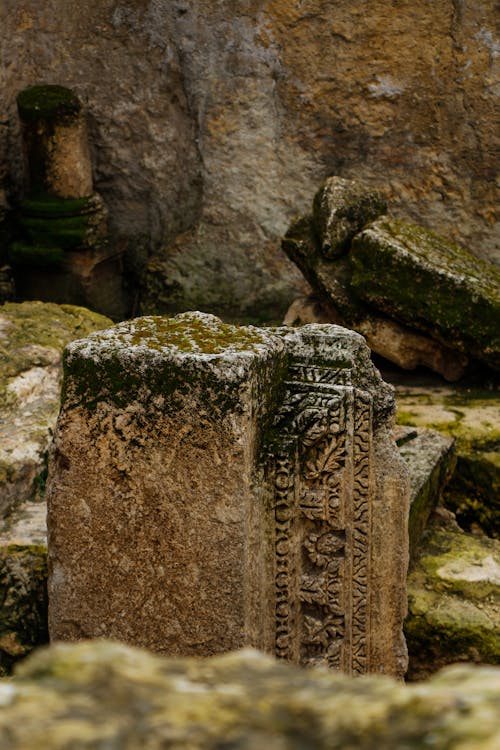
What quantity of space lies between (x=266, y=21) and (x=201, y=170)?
54.3 inches

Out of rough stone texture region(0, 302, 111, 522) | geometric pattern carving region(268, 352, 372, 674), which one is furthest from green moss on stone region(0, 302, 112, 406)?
geometric pattern carving region(268, 352, 372, 674)

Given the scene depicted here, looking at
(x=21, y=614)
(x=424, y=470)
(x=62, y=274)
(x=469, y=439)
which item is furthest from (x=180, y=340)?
(x=62, y=274)

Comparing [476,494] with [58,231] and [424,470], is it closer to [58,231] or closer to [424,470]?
[424,470]

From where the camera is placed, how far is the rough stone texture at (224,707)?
1.15 meters

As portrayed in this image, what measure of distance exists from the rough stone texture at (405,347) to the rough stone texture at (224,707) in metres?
5.95

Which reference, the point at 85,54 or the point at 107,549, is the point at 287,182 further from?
the point at 107,549

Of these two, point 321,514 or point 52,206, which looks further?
point 52,206

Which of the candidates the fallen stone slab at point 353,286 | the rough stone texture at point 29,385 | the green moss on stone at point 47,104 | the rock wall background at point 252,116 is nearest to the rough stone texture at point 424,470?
the fallen stone slab at point 353,286

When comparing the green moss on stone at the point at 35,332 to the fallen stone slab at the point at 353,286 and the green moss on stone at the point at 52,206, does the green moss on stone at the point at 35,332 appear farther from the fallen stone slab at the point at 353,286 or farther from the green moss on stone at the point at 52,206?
the green moss on stone at the point at 52,206

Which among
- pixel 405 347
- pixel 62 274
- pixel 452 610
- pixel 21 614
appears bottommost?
pixel 452 610

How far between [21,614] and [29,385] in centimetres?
183

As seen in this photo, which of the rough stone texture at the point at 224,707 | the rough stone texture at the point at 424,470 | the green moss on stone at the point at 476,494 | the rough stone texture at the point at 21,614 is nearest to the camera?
the rough stone texture at the point at 224,707

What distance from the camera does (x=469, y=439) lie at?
20.2 feet

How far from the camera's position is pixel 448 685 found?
4.17ft
